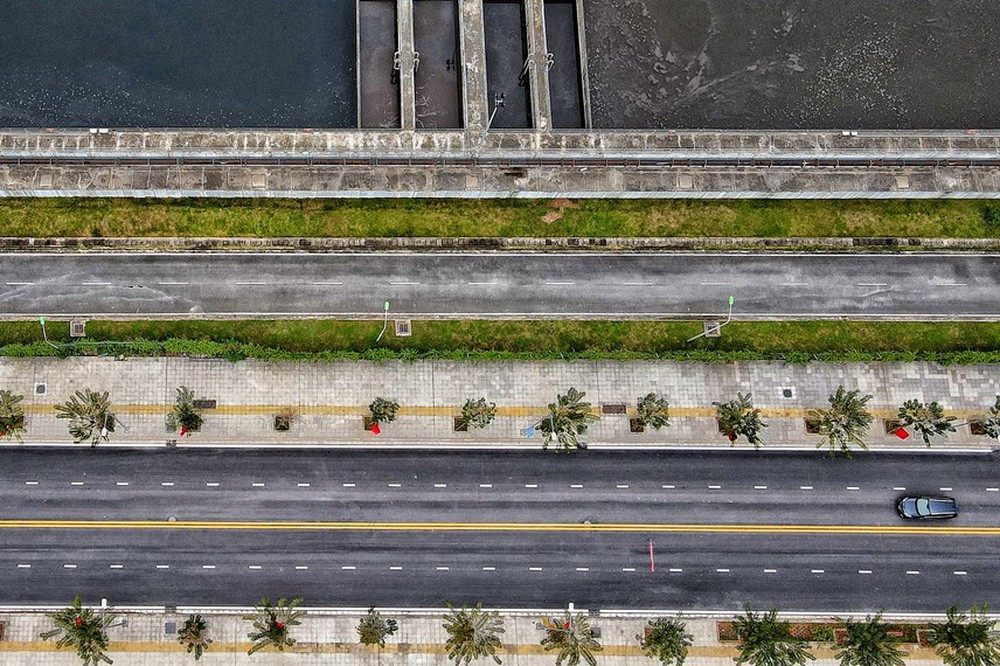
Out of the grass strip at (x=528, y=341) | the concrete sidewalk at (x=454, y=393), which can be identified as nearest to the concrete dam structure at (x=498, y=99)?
the grass strip at (x=528, y=341)

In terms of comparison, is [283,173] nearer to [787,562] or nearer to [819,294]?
[819,294]

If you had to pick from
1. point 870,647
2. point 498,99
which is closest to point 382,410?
point 498,99

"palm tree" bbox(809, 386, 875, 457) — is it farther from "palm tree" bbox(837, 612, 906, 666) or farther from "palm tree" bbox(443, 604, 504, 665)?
"palm tree" bbox(443, 604, 504, 665)

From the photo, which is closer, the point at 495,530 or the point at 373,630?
the point at 373,630

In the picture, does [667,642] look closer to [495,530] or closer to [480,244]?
[495,530]

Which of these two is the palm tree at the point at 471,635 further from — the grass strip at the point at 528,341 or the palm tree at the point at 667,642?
the grass strip at the point at 528,341
